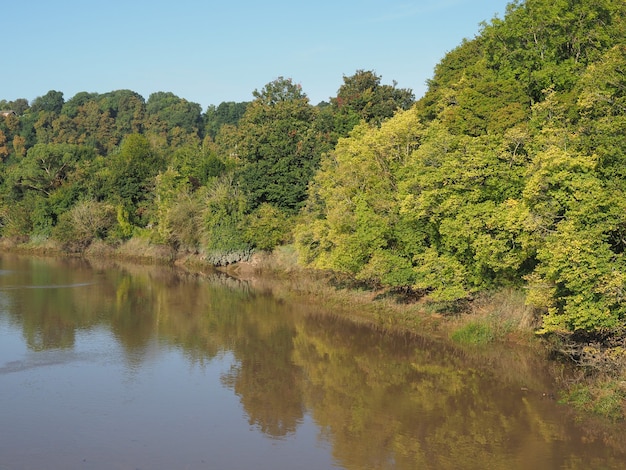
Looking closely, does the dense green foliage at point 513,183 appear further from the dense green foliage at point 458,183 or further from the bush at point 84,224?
the bush at point 84,224

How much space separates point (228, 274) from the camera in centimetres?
5381

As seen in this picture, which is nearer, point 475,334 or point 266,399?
point 266,399

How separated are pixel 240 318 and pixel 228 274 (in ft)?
58.0

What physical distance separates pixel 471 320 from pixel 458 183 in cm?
654

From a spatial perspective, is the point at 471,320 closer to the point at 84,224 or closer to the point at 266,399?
the point at 266,399

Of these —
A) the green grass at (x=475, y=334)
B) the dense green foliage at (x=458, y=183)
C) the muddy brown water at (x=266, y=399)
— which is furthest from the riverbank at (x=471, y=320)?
the dense green foliage at (x=458, y=183)

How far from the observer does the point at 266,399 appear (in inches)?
901

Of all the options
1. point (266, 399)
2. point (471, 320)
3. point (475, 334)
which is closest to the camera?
point (266, 399)

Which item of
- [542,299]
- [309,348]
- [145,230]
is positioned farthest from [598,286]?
[145,230]

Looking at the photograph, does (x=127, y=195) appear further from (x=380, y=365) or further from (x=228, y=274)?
(x=380, y=365)

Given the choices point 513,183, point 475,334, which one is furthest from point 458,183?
point 475,334

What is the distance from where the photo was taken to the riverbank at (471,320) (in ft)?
70.2

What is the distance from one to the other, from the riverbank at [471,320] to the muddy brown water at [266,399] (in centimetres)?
73

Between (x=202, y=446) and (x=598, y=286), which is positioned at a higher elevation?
(x=598, y=286)
